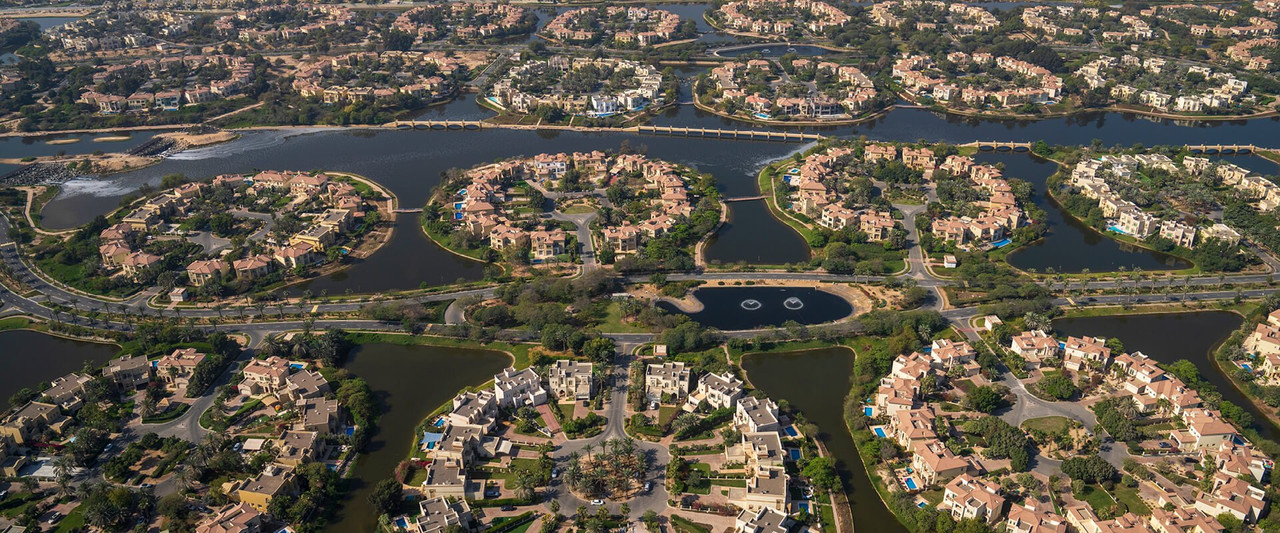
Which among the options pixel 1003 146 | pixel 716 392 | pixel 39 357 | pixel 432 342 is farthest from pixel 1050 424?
pixel 39 357

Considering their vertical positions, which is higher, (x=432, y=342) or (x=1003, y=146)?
(x=432, y=342)

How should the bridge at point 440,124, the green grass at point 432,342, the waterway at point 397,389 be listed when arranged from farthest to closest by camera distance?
the bridge at point 440,124, the green grass at point 432,342, the waterway at point 397,389

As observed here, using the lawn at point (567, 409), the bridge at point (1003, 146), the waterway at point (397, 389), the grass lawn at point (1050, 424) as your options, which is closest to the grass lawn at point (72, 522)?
the waterway at point (397, 389)

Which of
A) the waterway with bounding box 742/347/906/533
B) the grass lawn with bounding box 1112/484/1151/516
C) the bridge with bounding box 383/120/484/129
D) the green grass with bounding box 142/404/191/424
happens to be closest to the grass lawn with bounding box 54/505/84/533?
the green grass with bounding box 142/404/191/424

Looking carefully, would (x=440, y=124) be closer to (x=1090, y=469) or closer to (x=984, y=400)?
(x=984, y=400)

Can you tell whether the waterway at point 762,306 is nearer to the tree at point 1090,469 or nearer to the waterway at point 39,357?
the tree at point 1090,469

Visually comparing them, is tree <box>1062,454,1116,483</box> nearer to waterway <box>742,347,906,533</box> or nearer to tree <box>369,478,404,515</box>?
waterway <box>742,347,906,533</box>
